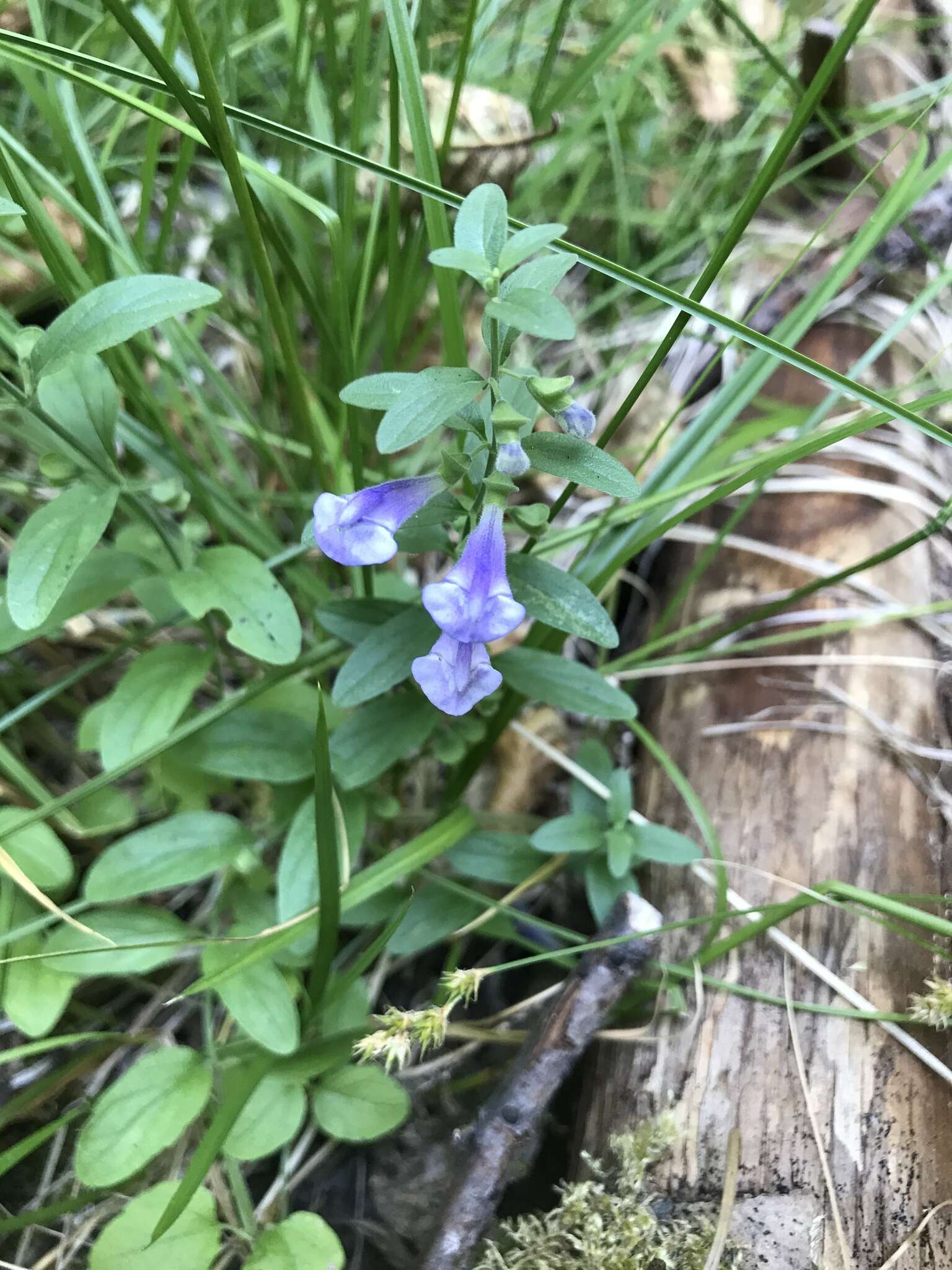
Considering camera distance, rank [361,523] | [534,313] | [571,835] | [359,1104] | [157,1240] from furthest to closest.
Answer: [571,835] → [359,1104] → [157,1240] → [361,523] → [534,313]

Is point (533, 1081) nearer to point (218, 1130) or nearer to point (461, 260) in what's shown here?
point (218, 1130)

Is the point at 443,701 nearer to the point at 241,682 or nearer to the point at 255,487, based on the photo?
the point at 241,682

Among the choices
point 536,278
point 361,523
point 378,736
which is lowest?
point 378,736

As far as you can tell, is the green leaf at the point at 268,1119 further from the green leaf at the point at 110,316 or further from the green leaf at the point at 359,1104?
the green leaf at the point at 110,316

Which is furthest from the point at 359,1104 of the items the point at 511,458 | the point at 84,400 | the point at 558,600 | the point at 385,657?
the point at 84,400

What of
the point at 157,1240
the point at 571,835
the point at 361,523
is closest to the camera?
the point at 361,523

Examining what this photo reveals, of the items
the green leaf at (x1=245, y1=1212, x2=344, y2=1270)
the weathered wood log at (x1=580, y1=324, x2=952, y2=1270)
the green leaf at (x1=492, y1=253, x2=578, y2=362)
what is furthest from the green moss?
the green leaf at (x1=492, y1=253, x2=578, y2=362)

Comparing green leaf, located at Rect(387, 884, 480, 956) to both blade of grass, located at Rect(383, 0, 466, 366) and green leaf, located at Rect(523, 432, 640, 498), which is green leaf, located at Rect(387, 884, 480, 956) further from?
blade of grass, located at Rect(383, 0, 466, 366)
